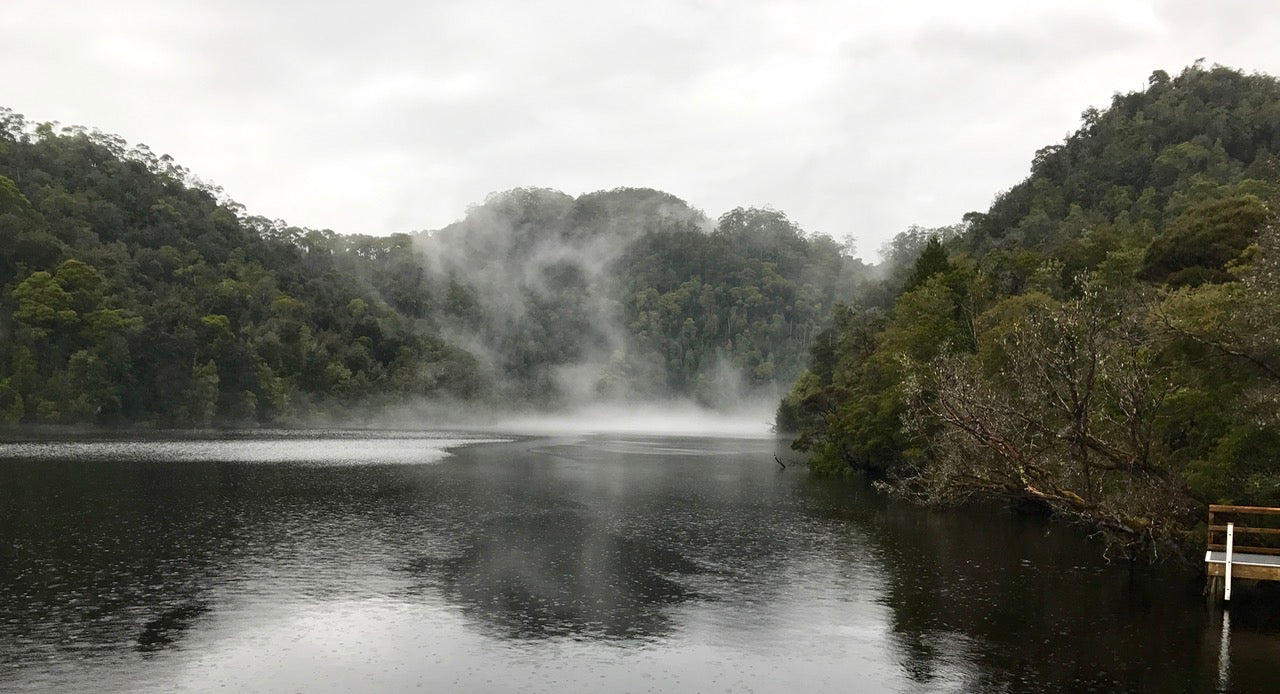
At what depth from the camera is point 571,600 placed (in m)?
28.7

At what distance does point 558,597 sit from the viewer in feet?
95.6

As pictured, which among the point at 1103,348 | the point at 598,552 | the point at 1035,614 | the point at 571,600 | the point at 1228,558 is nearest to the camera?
the point at 1228,558

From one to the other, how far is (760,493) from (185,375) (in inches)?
4162

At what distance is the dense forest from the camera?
100 feet

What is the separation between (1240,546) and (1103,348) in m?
10.1

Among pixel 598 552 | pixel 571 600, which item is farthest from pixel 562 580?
pixel 598 552

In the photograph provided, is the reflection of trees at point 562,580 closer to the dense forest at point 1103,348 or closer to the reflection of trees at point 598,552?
the reflection of trees at point 598,552

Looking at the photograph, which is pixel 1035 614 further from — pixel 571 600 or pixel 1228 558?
pixel 571 600

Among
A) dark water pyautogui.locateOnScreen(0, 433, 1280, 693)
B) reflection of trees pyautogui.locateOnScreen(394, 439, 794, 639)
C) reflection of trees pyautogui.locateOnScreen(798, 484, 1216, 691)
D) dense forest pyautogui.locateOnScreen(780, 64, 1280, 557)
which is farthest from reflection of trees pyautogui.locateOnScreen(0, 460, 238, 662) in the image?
dense forest pyautogui.locateOnScreen(780, 64, 1280, 557)

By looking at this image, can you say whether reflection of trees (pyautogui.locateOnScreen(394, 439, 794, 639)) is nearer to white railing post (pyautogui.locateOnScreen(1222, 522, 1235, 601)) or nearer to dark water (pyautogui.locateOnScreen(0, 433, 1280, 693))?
dark water (pyautogui.locateOnScreen(0, 433, 1280, 693))

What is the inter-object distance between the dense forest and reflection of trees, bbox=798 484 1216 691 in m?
2.32

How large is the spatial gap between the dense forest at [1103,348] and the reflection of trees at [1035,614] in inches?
91.3

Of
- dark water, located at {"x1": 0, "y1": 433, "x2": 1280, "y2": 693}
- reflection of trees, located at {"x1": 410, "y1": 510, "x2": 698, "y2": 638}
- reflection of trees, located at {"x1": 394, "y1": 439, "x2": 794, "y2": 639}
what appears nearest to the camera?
dark water, located at {"x1": 0, "y1": 433, "x2": 1280, "y2": 693}

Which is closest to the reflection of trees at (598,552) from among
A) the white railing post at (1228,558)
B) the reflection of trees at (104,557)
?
the reflection of trees at (104,557)
